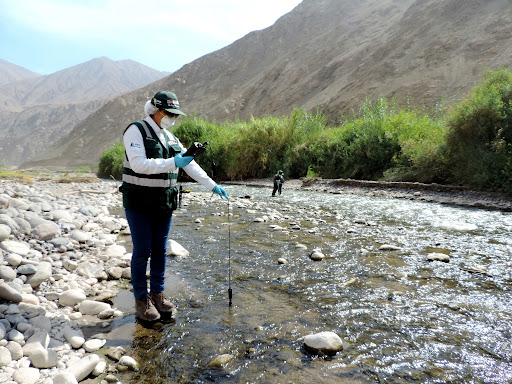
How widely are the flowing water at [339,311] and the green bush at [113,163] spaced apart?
31425mm

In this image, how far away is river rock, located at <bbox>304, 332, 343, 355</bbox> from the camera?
2965 millimetres

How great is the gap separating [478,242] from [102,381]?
7606 mm

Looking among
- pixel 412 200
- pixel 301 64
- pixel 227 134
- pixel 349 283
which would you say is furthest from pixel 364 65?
pixel 349 283

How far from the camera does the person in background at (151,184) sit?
3.18 metres

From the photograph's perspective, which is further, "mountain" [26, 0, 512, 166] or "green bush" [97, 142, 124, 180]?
"mountain" [26, 0, 512, 166]

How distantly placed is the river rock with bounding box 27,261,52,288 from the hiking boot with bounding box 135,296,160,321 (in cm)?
140

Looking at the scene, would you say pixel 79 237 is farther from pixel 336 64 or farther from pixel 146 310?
pixel 336 64

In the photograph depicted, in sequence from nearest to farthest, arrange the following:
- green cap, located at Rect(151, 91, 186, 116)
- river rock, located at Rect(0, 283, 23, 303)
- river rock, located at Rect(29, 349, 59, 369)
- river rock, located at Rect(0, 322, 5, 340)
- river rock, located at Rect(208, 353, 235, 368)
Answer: river rock, located at Rect(29, 349, 59, 369) < river rock, located at Rect(0, 322, 5, 340) < river rock, located at Rect(208, 353, 235, 368) < river rock, located at Rect(0, 283, 23, 303) < green cap, located at Rect(151, 91, 186, 116)

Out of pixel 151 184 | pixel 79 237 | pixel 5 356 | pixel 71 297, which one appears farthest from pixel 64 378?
pixel 79 237

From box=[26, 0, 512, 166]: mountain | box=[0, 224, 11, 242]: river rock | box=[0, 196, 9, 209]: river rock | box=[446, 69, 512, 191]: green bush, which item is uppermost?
box=[26, 0, 512, 166]: mountain

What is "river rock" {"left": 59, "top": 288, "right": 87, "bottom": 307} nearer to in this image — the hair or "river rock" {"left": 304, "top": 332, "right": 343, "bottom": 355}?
the hair

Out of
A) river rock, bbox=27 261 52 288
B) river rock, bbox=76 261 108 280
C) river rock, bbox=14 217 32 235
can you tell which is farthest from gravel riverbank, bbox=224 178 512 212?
river rock, bbox=14 217 32 235

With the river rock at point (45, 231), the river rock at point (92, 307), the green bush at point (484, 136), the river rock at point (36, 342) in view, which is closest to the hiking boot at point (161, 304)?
the river rock at point (92, 307)

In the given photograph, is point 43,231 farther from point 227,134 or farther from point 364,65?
point 364,65
